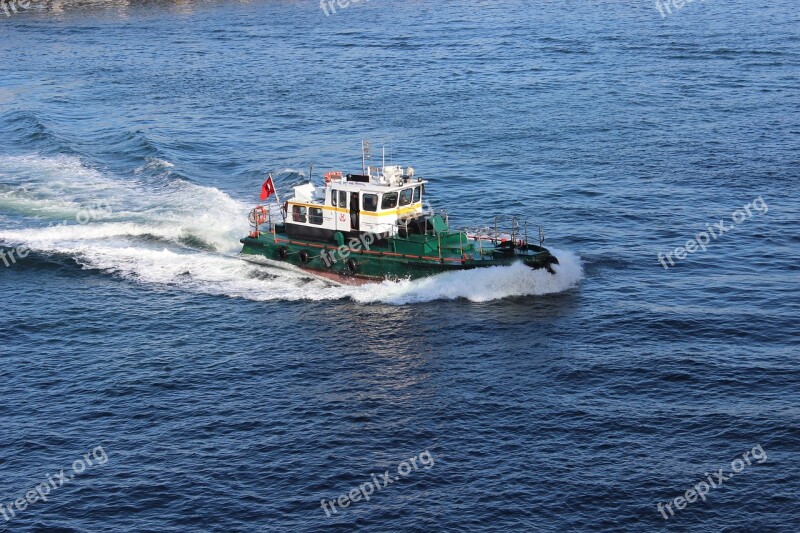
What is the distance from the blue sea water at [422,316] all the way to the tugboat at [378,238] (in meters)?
1.29

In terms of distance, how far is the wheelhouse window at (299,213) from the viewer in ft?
214

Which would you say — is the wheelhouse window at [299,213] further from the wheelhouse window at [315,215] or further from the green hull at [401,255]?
the green hull at [401,255]

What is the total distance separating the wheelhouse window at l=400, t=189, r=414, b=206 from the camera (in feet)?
205

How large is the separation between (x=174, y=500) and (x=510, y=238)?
2905 cm

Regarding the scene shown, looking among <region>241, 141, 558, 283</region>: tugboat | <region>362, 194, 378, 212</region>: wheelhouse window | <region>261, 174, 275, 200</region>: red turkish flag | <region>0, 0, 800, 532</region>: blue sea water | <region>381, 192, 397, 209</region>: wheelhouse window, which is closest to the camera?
<region>0, 0, 800, 532</region>: blue sea water

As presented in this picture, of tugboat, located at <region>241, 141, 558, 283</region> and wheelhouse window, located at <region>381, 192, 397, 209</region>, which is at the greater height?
wheelhouse window, located at <region>381, 192, 397, 209</region>

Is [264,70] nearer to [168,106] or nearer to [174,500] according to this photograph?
[168,106]

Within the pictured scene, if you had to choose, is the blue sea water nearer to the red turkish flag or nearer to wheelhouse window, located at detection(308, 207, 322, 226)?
wheelhouse window, located at detection(308, 207, 322, 226)

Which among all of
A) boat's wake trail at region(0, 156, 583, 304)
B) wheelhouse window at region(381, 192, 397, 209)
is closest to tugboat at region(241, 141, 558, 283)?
wheelhouse window at region(381, 192, 397, 209)

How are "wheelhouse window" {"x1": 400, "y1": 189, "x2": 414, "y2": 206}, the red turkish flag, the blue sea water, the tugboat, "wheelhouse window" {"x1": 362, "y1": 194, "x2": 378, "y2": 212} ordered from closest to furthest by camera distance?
the blue sea water, the tugboat, "wheelhouse window" {"x1": 362, "y1": 194, "x2": 378, "y2": 212}, "wheelhouse window" {"x1": 400, "y1": 189, "x2": 414, "y2": 206}, the red turkish flag

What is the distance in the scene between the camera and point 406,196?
62938 mm

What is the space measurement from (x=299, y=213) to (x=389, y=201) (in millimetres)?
6571

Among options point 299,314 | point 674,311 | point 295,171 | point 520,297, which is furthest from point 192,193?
point 674,311

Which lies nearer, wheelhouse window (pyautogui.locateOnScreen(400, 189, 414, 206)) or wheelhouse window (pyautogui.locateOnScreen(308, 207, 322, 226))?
wheelhouse window (pyautogui.locateOnScreen(400, 189, 414, 206))
